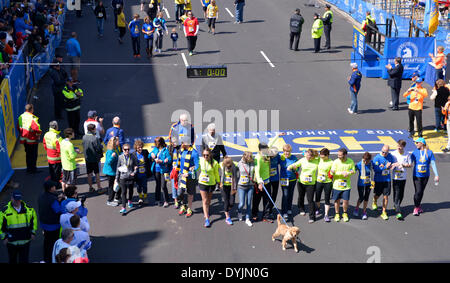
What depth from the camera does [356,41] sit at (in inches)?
947

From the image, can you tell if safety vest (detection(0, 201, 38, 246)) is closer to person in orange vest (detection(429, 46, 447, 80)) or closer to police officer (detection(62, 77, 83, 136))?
police officer (detection(62, 77, 83, 136))

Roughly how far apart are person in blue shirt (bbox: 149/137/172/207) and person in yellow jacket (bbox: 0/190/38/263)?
3345 mm

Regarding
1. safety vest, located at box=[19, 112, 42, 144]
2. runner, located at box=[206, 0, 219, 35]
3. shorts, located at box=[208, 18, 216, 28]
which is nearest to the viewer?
safety vest, located at box=[19, 112, 42, 144]

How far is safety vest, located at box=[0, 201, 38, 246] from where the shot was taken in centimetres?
1029

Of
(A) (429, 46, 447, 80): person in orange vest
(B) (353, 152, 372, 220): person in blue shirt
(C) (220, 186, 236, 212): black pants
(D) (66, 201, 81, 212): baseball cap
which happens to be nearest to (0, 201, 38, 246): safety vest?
(D) (66, 201, 81, 212): baseball cap

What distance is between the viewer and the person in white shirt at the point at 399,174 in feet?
41.3

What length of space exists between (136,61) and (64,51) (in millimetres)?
3921

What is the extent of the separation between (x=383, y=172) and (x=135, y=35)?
14.3 metres

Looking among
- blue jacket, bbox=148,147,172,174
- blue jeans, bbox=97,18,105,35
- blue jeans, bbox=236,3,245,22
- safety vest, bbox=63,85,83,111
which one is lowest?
blue jacket, bbox=148,147,172,174

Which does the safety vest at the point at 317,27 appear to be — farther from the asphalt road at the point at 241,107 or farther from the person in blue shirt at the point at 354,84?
the person in blue shirt at the point at 354,84

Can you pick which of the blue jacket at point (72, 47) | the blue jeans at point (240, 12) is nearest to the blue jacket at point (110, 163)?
the blue jacket at point (72, 47)

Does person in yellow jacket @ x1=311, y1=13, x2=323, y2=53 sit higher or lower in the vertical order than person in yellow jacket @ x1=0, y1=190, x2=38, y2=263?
higher
